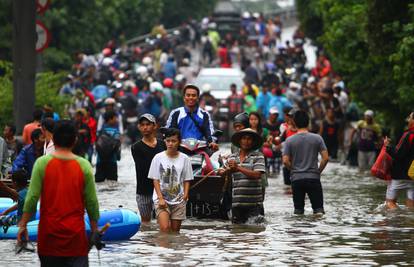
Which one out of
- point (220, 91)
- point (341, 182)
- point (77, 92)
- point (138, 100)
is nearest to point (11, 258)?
point (341, 182)

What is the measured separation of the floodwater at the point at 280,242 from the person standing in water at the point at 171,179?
269mm

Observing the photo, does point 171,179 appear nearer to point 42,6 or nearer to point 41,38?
point 41,38

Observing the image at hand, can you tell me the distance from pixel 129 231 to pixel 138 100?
1059 inches

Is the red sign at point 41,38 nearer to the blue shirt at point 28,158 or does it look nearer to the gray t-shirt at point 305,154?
the blue shirt at point 28,158

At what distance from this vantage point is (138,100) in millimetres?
44438

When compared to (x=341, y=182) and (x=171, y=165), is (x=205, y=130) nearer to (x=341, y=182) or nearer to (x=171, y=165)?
(x=171, y=165)

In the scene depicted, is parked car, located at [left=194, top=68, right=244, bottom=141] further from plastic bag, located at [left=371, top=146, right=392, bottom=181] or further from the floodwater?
the floodwater

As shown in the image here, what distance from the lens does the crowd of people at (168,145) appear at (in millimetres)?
12258

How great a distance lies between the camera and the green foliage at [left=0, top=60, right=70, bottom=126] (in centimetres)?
2881

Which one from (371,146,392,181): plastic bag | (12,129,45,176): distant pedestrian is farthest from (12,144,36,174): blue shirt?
(371,146,392,181): plastic bag

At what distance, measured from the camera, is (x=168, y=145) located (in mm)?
18109

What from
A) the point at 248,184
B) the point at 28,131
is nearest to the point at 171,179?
the point at 248,184

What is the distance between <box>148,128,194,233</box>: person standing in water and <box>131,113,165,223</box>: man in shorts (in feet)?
3.55

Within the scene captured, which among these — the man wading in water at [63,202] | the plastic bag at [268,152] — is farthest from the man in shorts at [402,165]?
the man wading in water at [63,202]
